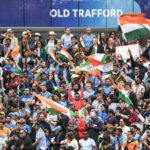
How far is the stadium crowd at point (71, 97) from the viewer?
37.6 metres

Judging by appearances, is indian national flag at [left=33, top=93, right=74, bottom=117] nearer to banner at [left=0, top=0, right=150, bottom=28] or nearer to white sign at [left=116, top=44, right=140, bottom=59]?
white sign at [left=116, top=44, right=140, bottom=59]

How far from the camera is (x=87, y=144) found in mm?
37469

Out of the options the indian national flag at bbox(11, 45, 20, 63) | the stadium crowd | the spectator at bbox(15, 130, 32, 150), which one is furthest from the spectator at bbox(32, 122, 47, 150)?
the indian national flag at bbox(11, 45, 20, 63)

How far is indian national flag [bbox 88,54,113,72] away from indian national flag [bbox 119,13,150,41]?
1.39 m

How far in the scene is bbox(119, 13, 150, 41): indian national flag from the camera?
143 feet

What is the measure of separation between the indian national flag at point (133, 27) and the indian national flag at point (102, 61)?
139cm

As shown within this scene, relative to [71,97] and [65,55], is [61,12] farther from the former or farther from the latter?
[71,97]

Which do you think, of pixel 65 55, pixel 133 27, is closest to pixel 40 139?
pixel 65 55

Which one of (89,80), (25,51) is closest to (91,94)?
(89,80)

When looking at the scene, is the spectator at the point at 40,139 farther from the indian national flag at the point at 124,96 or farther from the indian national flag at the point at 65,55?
the indian national flag at the point at 65,55

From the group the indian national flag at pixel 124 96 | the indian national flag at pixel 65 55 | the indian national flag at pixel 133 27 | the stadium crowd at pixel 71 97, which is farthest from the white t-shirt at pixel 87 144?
the indian national flag at pixel 133 27

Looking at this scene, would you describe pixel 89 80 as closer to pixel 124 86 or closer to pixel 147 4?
pixel 124 86

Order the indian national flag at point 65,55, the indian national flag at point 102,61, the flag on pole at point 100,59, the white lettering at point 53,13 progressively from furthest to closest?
the white lettering at point 53,13 → the indian national flag at point 65,55 → the flag on pole at point 100,59 → the indian national flag at point 102,61

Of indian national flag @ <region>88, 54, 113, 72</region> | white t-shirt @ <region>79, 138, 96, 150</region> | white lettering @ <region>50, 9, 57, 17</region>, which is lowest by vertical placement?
white t-shirt @ <region>79, 138, 96, 150</region>
